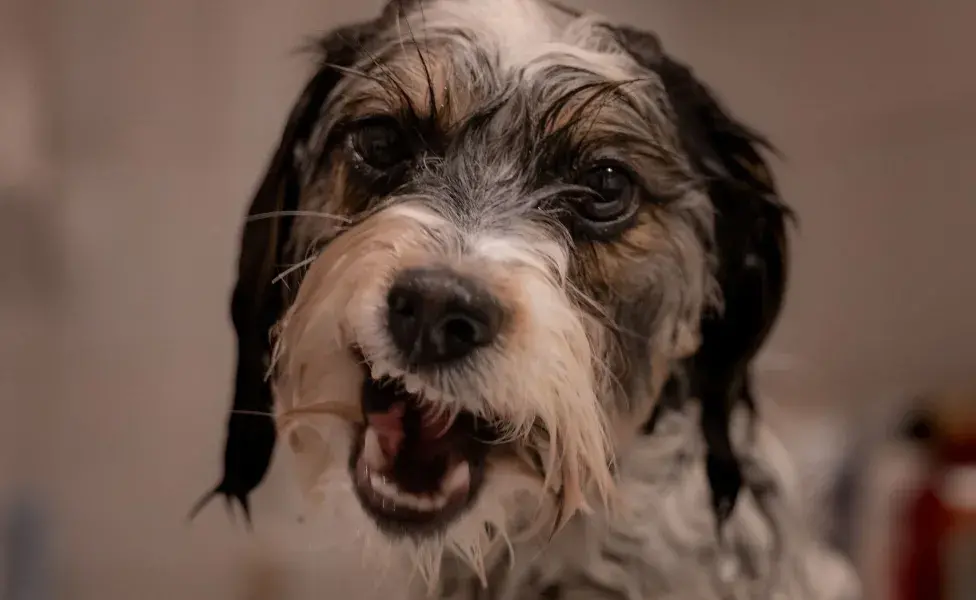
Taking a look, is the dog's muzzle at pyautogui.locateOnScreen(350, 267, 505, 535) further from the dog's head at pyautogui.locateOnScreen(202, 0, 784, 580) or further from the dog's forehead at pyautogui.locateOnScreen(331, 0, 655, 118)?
the dog's forehead at pyautogui.locateOnScreen(331, 0, 655, 118)

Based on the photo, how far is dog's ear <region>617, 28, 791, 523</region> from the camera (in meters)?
0.89

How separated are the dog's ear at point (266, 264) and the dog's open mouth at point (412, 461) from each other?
0.50 feet

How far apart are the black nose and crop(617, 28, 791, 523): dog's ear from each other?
11.9 inches

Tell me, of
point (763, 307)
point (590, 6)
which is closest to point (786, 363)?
point (763, 307)

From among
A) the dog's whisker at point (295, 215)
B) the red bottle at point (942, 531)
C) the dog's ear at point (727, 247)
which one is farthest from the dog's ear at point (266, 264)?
the red bottle at point (942, 531)

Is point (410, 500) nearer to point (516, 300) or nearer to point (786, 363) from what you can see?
point (516, 300)

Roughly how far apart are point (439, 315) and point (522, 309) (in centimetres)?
6

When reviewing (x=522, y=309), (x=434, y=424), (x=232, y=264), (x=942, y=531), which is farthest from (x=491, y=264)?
(x=942, y=531)

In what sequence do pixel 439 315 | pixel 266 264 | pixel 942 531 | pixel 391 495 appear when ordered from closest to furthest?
pixel 439 315 → pixel 391 495 → pixel 266 264 → pixel 942 531

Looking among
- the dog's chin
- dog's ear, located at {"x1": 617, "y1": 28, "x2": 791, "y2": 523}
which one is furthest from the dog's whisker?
dog's ear, located at {"x1": 617, "y1": 28, "x2": 791, "y2": 523}

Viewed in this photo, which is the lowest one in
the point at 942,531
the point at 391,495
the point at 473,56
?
the point at 942,531

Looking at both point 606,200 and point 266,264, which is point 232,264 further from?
point 606,200

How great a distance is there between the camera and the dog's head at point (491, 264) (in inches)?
28.0

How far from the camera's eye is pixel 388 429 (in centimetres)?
77
